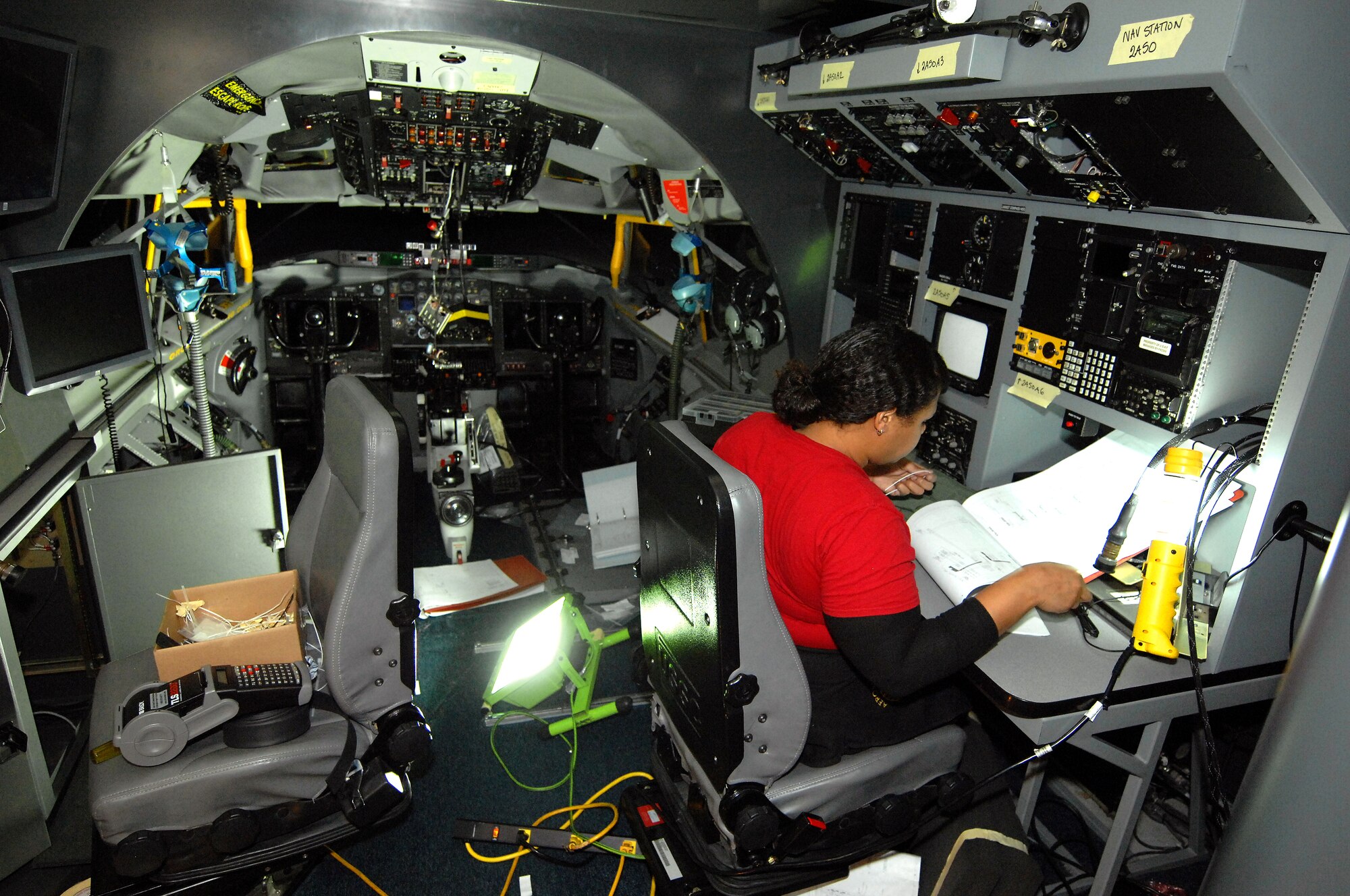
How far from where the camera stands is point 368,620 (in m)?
1.65

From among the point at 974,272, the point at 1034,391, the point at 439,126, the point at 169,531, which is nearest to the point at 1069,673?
the point at 1034,391

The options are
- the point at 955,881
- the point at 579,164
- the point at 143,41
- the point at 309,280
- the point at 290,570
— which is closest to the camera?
the point at 955,881

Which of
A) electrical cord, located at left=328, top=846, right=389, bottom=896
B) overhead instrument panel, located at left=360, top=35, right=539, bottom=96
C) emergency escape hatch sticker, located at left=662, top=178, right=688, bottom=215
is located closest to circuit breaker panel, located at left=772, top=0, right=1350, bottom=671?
overhead instrument panel, located at left=360, top=35, right=539, bottom=96

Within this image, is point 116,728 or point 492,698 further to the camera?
point 492,698

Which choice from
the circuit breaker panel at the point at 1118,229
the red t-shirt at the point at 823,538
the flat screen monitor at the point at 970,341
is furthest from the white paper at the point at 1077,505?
the red t-shirt at the point at 823,538

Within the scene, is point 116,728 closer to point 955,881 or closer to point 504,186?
point 955,881

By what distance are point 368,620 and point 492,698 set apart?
3.54ft

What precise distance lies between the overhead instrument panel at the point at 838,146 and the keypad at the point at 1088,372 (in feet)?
3.04

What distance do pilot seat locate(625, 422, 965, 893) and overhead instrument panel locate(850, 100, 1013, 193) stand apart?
1.30m

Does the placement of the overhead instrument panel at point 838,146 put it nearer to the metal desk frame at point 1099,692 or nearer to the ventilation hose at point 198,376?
the metal desk frame at point 1099,692

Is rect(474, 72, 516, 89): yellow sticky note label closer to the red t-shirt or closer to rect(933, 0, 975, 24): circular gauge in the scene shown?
rect(933, 0, 975, 24): circular gauge

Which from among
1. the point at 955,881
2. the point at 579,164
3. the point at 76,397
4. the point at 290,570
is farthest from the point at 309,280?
the point at 955,881

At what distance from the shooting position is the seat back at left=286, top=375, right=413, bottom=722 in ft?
5.29

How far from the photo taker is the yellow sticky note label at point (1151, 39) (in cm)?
131
